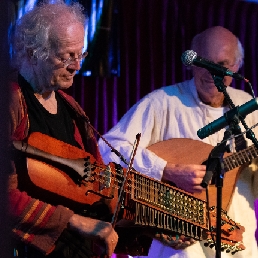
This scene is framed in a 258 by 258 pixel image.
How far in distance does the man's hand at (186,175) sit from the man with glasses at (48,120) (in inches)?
26.2

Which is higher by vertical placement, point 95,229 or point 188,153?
point 188,153

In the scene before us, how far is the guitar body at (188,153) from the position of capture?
114 inches

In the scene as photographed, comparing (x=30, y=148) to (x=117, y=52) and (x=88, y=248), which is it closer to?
(x=88, y=248)

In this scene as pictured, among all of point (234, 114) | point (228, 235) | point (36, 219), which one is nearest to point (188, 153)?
point (228, 235)

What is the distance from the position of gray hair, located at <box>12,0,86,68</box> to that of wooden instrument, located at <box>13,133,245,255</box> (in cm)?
40

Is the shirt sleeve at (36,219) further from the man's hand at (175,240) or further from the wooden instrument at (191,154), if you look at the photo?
the wooden instrument at (191,154)

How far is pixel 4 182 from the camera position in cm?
65

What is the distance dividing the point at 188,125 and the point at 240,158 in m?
0.43

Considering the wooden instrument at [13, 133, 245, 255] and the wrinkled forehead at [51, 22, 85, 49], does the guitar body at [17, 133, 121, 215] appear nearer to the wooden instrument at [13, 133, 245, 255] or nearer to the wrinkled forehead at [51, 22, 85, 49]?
the wooden instrument at [13, 133, 245, 255]

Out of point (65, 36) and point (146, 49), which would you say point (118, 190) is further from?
point (146, 49)

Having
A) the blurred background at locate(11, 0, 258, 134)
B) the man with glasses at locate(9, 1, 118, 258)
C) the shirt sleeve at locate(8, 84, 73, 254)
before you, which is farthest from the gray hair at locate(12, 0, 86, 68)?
the blurred background at locate(11, 0, 258, 134)

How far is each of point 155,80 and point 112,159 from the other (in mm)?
1422

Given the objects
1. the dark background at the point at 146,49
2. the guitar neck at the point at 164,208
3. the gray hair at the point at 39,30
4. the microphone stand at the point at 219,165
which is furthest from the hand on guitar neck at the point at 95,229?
the dark background at the point at 146,49

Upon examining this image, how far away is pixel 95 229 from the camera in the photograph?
183 cm
